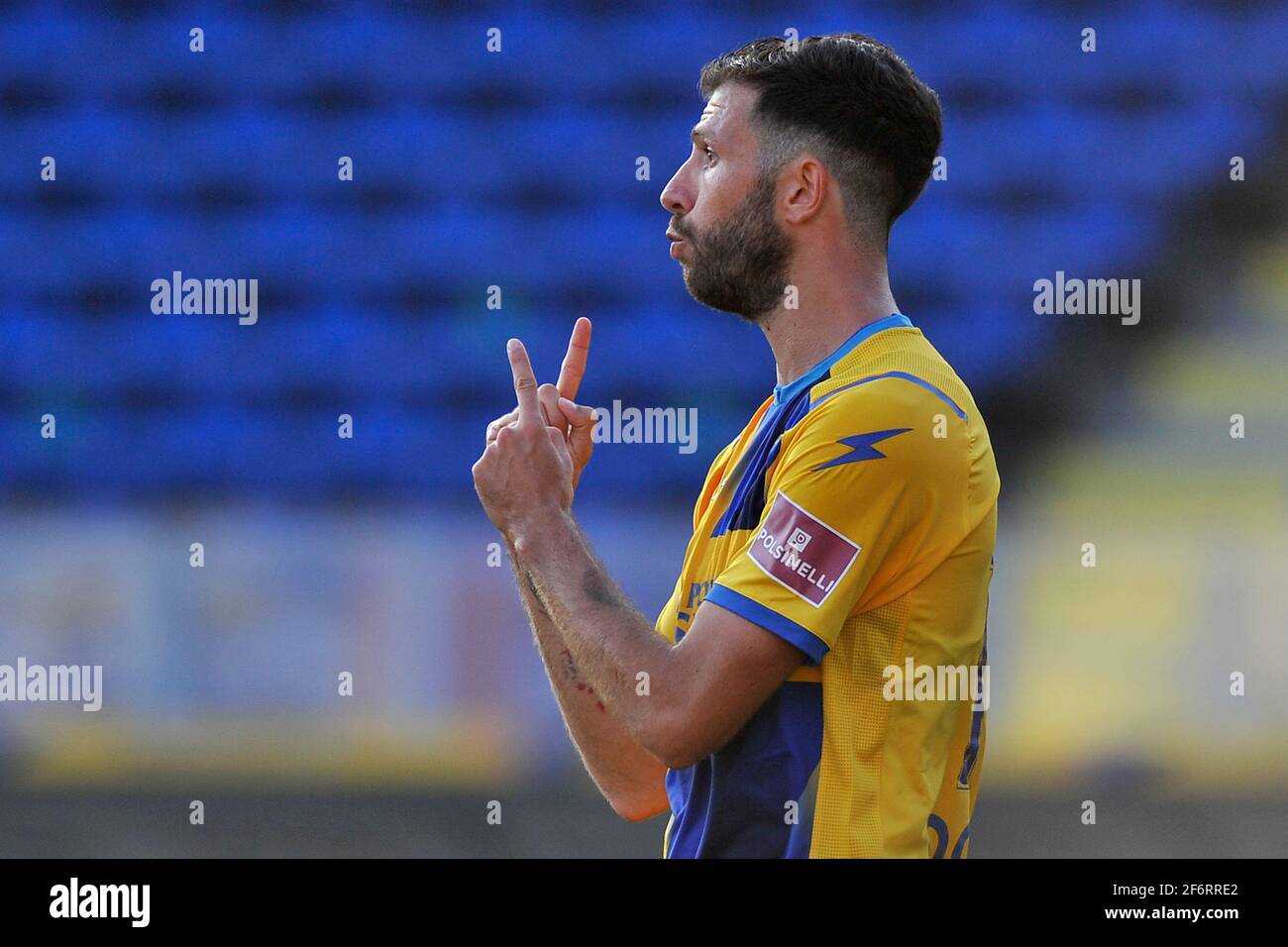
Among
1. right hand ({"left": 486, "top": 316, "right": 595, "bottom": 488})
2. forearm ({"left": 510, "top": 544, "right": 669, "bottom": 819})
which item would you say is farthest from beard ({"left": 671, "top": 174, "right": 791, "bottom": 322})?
forearm ({"left": 510, "top": 544, "right": 669, "bottom": 819})

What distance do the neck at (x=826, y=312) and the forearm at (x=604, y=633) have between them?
0.26 meters

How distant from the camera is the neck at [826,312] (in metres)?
1.24

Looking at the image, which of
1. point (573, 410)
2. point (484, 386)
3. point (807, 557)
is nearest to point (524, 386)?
point (573, 410)

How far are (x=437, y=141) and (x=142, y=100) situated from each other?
90 cm

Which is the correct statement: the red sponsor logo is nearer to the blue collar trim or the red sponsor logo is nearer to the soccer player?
the soccer player

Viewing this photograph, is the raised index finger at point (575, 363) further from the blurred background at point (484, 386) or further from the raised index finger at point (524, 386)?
the blurred background at point (484, 386)

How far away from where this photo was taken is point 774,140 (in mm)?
1282

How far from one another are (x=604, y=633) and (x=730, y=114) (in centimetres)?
53

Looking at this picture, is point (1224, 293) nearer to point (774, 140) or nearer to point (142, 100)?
point (774, 140)

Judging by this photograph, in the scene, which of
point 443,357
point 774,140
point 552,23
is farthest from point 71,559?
point 774,140

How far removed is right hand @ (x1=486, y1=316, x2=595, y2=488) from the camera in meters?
1.32

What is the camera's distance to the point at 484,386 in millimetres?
3895

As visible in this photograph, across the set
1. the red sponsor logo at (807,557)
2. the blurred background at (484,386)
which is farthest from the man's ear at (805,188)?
the blurred background at (484,386)

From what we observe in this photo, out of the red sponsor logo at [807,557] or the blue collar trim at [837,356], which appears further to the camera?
the blue collar trim at [837,356]
